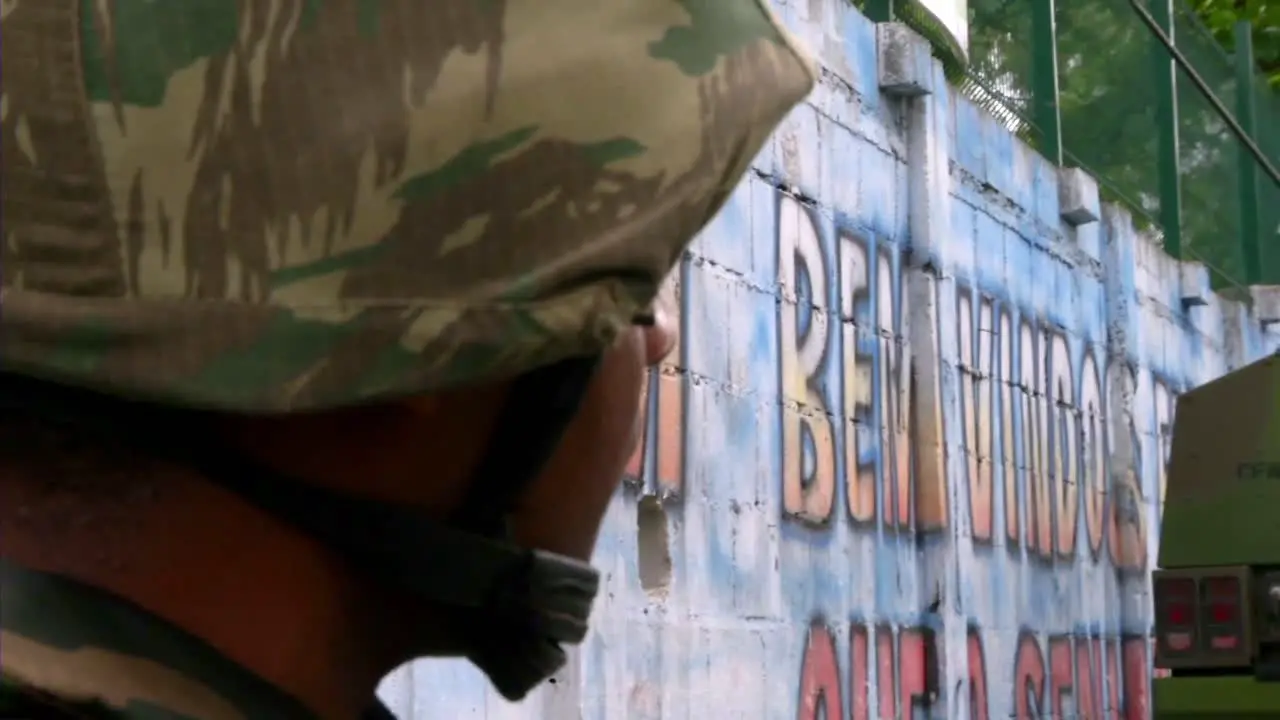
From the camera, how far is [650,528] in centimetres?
491

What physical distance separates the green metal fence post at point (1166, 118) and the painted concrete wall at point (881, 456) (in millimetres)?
860

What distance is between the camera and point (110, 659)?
1.15 meters

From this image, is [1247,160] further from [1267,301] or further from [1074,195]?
[1074,195]

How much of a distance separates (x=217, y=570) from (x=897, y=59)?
589 centimetres

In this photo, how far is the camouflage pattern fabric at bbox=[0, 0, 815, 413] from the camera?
115cm

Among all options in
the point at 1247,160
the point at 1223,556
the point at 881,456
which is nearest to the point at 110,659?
the point at 1223,556

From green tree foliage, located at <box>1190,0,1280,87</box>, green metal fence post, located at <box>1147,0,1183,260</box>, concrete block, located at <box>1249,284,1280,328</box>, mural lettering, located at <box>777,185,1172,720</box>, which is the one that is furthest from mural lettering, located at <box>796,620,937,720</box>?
green tree foliage, located at <box>1190,0,1280,87</box>

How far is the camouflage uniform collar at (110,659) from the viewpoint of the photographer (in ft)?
3.68

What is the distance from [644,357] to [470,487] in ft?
0.51

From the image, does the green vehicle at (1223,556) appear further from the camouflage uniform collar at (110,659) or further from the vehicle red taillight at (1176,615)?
the camouflage uniform collar at (110,659)

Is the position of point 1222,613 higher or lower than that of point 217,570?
higher

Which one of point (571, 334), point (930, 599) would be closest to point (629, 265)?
point (571, 334)

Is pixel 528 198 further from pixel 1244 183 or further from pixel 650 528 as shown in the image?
pixel 1244 183

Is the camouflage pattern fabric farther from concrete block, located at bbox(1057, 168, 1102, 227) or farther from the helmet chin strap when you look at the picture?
concrete block, located at bbox(1057, 168, 1102, 227)
